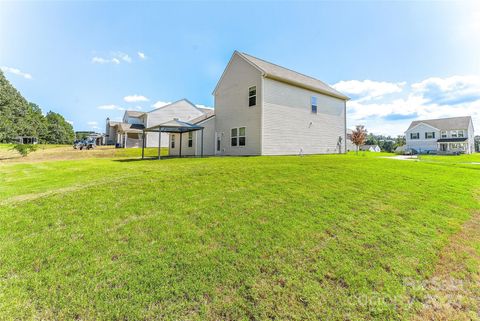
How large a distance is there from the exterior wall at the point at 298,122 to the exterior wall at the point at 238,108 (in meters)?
0.64

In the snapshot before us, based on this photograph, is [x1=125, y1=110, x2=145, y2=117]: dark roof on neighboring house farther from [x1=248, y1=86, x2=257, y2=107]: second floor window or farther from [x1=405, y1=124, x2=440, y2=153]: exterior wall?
[x1=405, y1=124, x2=440, y2=153]: exterior wall

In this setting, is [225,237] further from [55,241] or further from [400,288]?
[55,241]

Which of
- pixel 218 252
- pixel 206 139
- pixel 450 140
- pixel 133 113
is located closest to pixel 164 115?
pixel 133 113

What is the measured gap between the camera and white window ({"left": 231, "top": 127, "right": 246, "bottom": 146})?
1650 centimetres

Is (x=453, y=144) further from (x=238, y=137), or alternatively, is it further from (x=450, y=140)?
(x=238, y=137)

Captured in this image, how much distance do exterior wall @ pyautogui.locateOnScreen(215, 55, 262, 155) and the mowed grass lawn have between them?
32.7ft

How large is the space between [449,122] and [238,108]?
2247 inches

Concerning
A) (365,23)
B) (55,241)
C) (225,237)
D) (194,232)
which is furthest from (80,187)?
(365,23)

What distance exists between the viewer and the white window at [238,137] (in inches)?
650

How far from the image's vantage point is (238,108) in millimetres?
17047

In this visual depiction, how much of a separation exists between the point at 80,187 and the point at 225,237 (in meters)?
5.00

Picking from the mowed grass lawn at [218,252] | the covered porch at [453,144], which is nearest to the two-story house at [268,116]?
the mowed grass lawn at [218,252]

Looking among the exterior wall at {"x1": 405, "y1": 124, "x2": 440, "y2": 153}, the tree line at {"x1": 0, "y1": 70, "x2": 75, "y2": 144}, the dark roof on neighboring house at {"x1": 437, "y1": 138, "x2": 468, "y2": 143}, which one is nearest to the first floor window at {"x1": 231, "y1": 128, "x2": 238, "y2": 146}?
the tree line at {"x1": 0, "y1": 70, "x2": 75, "y2": 144}

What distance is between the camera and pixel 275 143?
51.4 ft
